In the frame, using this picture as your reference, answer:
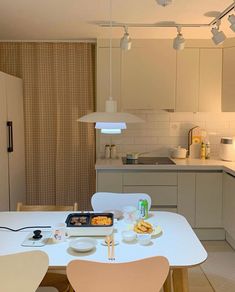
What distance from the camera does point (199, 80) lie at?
3.95 m

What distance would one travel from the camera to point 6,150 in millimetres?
3521

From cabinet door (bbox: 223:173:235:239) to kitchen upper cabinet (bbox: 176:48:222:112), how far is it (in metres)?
0.89

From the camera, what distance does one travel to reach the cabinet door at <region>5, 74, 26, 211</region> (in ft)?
12.1

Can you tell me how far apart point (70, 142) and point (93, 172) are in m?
0.47

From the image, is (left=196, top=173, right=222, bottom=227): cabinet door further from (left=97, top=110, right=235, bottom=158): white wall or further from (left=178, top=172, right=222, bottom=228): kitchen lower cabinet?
(left=97, top=110, right=235, bottom=158): white wall

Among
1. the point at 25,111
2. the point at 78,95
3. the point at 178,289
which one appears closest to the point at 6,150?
the point at 25,111

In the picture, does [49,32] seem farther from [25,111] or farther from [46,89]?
[25,111]

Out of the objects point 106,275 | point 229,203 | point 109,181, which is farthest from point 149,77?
point 106,275

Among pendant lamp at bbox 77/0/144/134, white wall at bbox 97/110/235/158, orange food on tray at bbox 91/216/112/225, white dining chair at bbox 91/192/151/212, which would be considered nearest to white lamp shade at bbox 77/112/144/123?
pendant lamp at bbox 77/0/144/134

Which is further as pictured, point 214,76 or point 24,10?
point 214,76

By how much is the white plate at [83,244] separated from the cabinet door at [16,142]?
2.00 m

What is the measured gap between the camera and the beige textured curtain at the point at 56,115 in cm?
412

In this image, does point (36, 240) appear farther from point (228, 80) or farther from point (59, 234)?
point (228, 80)

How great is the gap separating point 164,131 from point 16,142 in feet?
5.79
